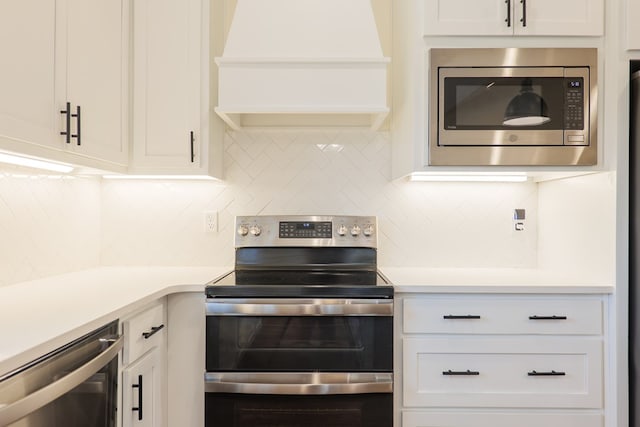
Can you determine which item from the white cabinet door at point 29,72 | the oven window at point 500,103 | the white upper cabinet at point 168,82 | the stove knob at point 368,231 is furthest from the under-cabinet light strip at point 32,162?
the oven window at point 500,103

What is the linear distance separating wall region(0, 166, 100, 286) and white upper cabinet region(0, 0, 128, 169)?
0.35 m

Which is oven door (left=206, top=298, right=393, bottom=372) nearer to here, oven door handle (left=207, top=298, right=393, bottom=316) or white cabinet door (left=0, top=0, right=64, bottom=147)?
oven door handle (left=207, top=298, right=393, bottom=316)

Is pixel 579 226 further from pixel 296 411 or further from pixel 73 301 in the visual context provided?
pixel 73 301

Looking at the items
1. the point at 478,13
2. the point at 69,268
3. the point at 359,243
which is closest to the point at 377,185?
the point at 359,243

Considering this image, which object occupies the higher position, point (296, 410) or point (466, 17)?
point (466, 17)

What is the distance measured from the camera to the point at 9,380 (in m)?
0.90

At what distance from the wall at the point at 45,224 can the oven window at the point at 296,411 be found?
0.93 meters

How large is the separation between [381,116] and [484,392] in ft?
4.13

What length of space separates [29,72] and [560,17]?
77.4 inches

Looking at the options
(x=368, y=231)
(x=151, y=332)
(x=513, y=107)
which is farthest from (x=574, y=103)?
(x=151, y=332)

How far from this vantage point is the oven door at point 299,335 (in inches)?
66.1

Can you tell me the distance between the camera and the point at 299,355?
5.55ft

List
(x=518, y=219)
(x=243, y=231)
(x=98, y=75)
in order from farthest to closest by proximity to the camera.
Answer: (x=518, y=219) < (x=243, y=231) < (x=98, y=75)

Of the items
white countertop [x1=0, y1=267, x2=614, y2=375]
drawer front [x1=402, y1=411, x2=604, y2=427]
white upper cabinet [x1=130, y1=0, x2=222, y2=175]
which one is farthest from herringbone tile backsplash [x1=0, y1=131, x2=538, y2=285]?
drawer front [x1=402, y1=411, x2=604, y2=427]
